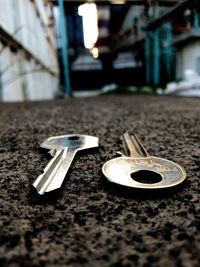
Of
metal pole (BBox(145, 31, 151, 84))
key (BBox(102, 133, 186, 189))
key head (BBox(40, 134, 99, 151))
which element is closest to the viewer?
key (BBox(102, 133, 186, 189))

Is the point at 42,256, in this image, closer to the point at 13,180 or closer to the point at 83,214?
the point at 83,214

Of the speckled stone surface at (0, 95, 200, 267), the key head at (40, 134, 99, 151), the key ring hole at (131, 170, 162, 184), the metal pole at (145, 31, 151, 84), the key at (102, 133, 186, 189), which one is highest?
the metal pole at (145, 31, 151, 84)

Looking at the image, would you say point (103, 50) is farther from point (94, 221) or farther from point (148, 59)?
point (94, 221)

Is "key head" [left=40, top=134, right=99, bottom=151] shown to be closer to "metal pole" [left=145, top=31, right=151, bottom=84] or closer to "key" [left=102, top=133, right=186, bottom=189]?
"key" [left=102, top=133, right=186, bottom=189]

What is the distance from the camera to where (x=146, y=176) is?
1.95ft

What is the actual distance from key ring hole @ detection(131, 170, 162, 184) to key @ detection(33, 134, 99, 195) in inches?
6.4

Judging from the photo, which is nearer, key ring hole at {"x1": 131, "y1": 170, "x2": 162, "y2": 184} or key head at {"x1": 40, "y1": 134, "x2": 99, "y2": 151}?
key ring hole at {"x1": 131, "y1": 170, "x2": 162, "y2": 184}

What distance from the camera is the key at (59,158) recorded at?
537 millimetres

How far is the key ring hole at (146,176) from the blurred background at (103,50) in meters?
2.18

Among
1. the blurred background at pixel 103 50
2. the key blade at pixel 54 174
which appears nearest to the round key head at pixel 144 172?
the key blade at pixel 54 174

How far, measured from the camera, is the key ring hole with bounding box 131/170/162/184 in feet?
1.87

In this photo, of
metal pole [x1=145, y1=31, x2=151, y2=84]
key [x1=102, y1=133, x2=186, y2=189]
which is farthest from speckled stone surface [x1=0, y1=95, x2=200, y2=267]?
metal pole [x1=145, y1=31, x2=151, y2=84]

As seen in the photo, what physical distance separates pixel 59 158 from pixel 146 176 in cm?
25

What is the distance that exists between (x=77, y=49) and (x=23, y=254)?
14.5 m
